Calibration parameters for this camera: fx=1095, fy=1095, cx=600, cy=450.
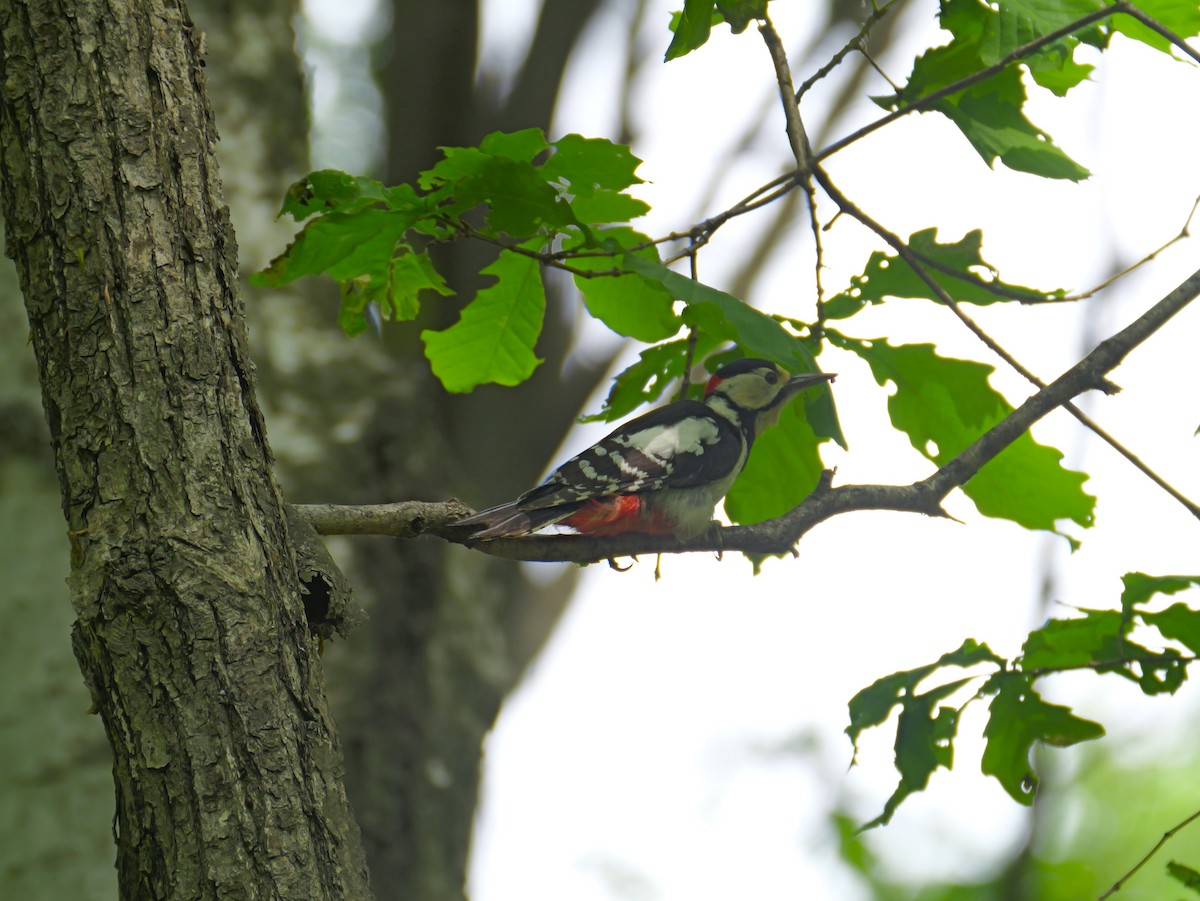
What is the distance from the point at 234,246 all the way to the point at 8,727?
6.30 feet

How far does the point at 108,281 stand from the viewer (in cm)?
164

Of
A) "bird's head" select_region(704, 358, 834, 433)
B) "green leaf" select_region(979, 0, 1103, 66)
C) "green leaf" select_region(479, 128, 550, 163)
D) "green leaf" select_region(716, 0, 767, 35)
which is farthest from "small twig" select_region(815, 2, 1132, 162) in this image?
"bird's head" select_region(704, 358, 834, 433)

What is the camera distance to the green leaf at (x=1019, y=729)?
1.84 meters

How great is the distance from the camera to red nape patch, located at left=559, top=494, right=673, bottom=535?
297cm

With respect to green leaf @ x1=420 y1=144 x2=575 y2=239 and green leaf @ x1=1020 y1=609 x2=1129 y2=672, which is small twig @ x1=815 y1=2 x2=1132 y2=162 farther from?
green leaf @ x1=1020 y1=609 x2=1129 y2=672

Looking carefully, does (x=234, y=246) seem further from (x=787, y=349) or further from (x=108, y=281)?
(x=787, y=349)

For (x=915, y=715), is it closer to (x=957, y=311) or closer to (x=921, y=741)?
(x=921, y=741)

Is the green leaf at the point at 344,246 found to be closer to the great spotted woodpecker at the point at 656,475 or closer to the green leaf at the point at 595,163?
the green leaf at the point at 595,163

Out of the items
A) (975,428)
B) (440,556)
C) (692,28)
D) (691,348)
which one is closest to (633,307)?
(691,348)

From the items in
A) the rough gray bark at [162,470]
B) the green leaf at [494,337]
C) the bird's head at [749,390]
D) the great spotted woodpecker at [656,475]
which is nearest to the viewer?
the rough gray bark at [162,470]

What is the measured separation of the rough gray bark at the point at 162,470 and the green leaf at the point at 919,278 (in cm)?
111

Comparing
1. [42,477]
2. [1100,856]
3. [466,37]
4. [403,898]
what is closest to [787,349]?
[42,477]

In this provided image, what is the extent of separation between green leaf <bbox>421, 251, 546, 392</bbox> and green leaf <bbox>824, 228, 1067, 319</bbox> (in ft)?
2.03

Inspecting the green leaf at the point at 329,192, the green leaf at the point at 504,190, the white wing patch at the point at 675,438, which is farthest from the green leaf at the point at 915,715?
the white wing patch at the point at 675,438
